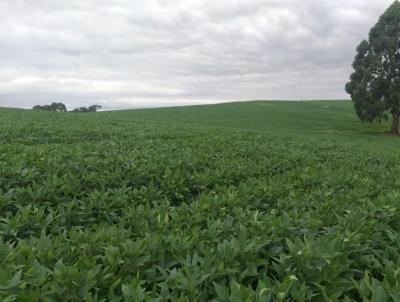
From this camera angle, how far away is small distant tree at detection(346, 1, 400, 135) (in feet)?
123

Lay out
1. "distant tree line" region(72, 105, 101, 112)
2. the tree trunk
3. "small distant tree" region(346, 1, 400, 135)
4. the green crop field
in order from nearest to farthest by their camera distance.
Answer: the green crop field < "small distant tree" region(346, 1, 400, 135) < the tree trunk < "distant tree line" region(72, 105, 101, 112)

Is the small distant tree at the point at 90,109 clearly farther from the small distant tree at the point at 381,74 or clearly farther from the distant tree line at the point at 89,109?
the small distant tree at the point at 381,74

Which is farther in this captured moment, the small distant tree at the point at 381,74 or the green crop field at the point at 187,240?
the small distant tree at the point at 381,74

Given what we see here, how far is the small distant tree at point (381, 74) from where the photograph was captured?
37562 mm

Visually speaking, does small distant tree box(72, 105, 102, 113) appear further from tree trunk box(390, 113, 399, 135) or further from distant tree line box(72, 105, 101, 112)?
tree trunk box(390, 113, 399, 135)

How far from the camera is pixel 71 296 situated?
2.20 m

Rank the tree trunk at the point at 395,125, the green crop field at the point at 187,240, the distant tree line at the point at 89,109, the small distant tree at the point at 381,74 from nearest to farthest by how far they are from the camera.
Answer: the green crop field at the point at 187,240, the small distant tree at the point at 381,74, the tree trunk at the point at 395,125, the distant tree line at the point at 89,109

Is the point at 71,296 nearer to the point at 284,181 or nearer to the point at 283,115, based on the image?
the point at 284,181

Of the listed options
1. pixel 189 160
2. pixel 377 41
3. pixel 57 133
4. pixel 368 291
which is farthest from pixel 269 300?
pixel 377 41

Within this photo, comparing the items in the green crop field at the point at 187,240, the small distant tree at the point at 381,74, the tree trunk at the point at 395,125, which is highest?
the small distant tree at the point at 381,74

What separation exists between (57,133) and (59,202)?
44.2ft

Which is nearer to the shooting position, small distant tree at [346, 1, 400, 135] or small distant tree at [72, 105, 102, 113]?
small distant tree at [346, 1, 400, 135]

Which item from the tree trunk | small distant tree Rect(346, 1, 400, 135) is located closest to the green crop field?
small distant tree Rect(346, 1, 400, 135)

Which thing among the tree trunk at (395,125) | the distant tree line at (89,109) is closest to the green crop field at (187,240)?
the tree trunk at (395,125)
